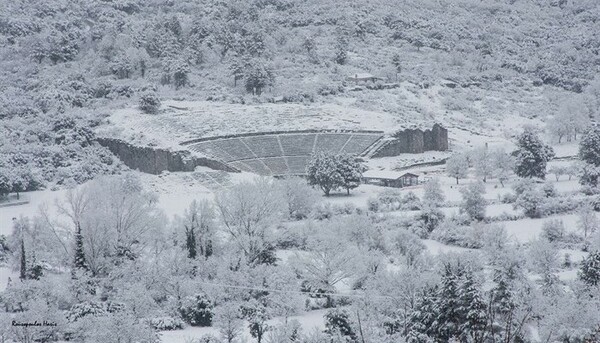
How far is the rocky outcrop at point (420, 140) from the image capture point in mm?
69250

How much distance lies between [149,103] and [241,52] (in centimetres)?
1997

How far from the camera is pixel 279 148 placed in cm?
6706

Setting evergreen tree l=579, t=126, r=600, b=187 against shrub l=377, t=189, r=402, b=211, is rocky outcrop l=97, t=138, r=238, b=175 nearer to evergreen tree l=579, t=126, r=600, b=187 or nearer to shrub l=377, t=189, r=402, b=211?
shrub l=377, t=189, r=402, b=211

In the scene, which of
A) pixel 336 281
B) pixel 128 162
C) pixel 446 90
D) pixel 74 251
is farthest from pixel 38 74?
pixel 336 281

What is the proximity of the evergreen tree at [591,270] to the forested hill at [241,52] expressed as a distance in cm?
3577

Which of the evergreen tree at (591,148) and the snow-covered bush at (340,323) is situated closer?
the snow-covered bush at (340,323)

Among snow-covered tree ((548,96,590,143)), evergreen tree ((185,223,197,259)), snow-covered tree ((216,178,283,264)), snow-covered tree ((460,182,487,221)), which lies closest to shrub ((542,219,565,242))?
snow-covered tree ((460,182,487,221))

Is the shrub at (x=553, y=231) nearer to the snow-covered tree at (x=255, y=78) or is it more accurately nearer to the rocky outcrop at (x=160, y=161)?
the rocky outcrop at (x=160, y=161)

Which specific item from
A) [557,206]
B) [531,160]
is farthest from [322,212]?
[531,160]

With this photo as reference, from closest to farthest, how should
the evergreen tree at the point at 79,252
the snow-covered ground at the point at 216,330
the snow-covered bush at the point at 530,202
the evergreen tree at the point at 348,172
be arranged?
the snow-covered ground at the point at 216,330, the evergreen tree at the point at 79,252, the snow-covered bush at the point at 530,202, the evergreen tree at the point at 348,172

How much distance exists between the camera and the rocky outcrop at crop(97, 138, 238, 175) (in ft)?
203

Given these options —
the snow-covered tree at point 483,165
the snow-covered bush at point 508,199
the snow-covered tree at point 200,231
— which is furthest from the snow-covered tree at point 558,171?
the snow-covered tree at point 200,231

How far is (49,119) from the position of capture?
67.9 metres

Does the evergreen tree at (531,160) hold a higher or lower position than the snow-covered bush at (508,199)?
higher
